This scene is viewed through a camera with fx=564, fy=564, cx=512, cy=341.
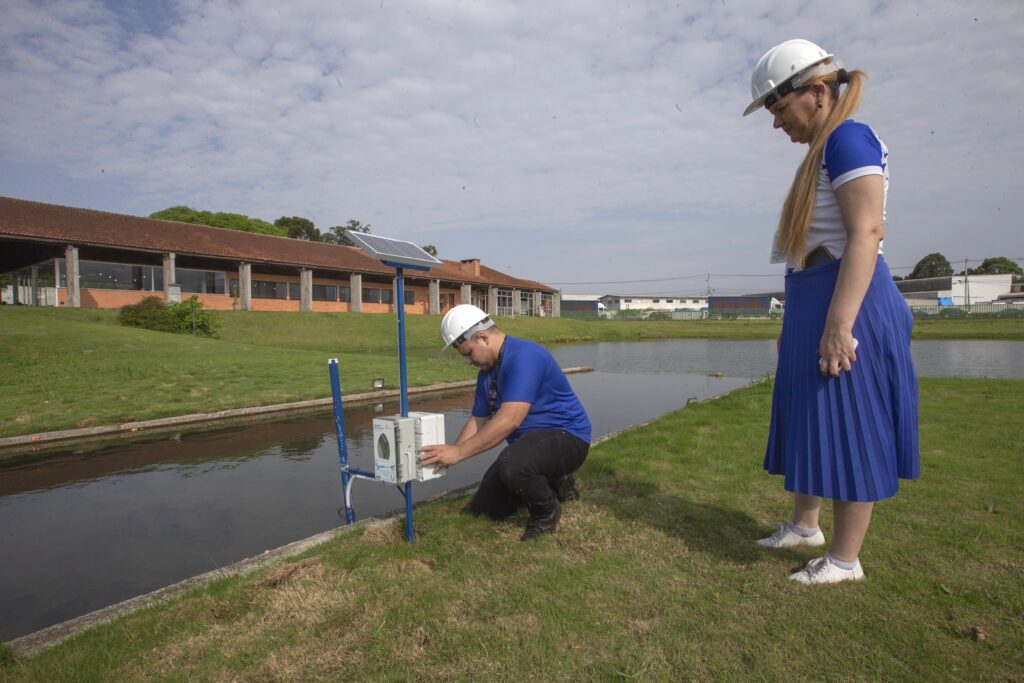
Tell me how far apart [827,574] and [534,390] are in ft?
6.19

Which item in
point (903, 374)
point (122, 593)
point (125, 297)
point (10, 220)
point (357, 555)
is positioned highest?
point (10, 220)

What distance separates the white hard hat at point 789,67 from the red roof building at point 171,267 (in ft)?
74.2

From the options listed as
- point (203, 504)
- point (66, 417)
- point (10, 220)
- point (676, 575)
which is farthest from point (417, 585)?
point (10, 220)

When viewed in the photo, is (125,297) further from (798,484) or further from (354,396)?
(798,484)

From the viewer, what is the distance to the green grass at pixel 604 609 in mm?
2312

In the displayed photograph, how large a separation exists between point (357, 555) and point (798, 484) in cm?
257

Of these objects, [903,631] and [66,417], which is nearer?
[903,631]

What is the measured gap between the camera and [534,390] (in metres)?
3.71

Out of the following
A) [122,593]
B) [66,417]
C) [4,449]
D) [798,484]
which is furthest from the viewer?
[66,417]

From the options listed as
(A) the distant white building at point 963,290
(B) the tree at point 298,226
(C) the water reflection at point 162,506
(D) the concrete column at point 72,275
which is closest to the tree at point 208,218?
(B) the tree at point 298,226

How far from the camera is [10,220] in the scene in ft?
80.4

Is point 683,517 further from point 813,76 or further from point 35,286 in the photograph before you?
point 35,286

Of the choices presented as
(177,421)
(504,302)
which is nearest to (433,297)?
(504,302)

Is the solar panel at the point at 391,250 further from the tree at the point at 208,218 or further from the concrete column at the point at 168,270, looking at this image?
the tree at the point at 208,218
